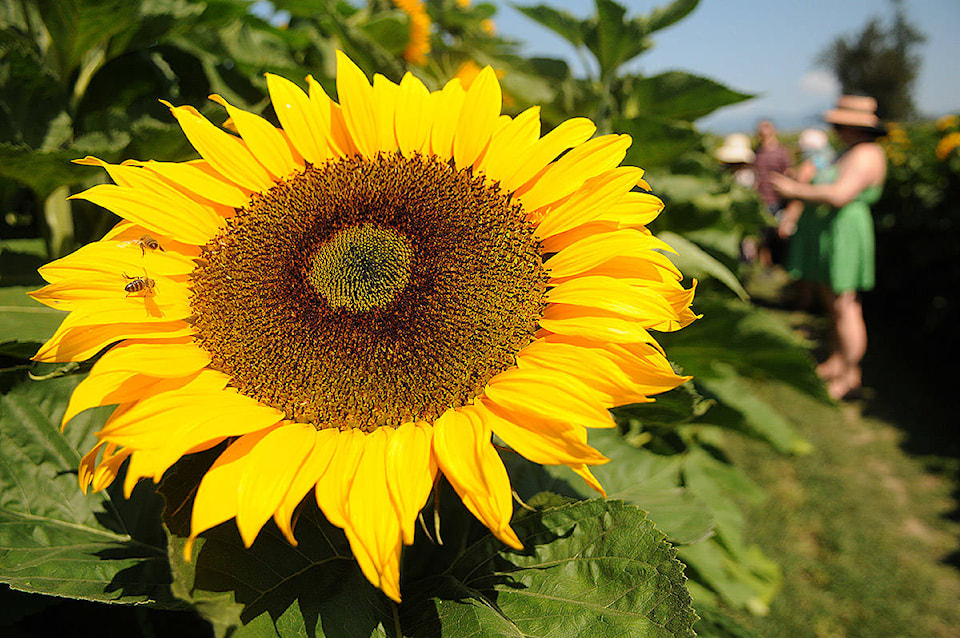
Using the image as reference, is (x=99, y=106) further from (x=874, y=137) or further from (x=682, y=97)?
(x=874, y=137)

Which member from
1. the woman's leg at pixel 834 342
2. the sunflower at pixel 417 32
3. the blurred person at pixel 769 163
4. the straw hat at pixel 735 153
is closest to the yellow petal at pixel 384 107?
the sunflower at pixel 417 32

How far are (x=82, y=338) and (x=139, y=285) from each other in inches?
3.5

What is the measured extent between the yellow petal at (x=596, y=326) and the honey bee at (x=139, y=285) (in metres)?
0.49

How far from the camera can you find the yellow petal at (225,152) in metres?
0.91

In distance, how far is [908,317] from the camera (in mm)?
9438

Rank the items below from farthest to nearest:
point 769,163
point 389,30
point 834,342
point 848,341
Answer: point 769,163 → point 834,342 → point 848,341 → point 389,30

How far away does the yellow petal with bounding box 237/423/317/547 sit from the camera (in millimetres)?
675

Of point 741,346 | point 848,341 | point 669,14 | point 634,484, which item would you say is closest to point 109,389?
point 634,484

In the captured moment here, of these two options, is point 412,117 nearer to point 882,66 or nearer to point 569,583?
point 569,583

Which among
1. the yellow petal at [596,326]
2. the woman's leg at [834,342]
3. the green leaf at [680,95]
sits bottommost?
the woman's leg at [834,342]

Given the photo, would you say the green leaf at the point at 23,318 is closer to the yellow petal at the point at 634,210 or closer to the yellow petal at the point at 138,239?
the yellow petal at the point at 138,239

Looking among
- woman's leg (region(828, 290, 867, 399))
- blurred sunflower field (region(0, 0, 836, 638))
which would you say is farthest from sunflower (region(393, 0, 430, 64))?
woman's leg (region(828, 290, 867, 399))

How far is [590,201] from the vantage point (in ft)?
2.94

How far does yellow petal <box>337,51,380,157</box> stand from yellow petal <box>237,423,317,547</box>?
1.42ft
